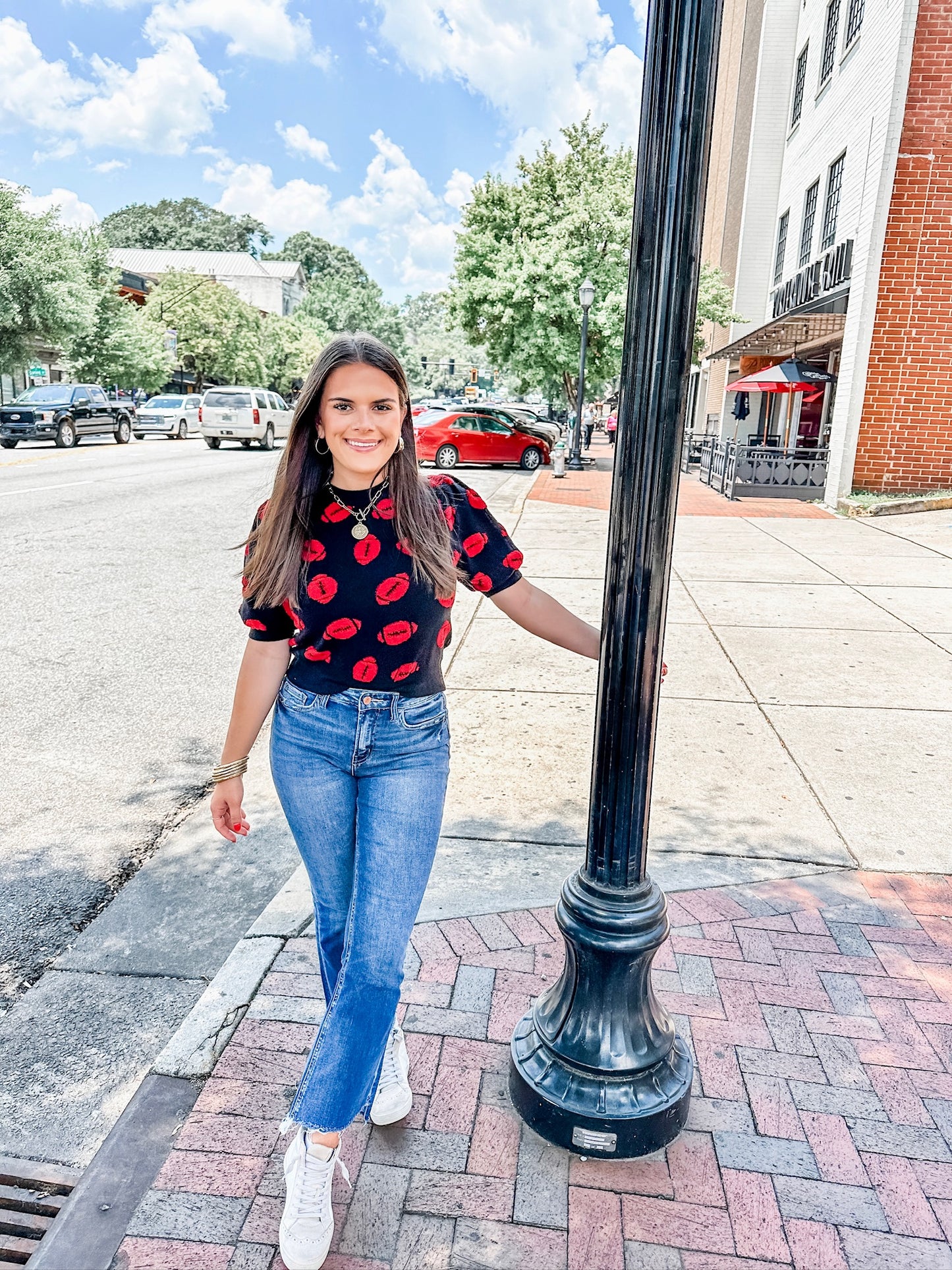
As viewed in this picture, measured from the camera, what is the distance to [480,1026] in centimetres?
264

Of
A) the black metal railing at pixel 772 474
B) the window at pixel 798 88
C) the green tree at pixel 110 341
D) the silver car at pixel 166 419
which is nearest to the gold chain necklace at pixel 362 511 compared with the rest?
the black metal railing at pixel 772 474

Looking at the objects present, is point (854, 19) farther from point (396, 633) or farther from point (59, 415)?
point (59, 415)

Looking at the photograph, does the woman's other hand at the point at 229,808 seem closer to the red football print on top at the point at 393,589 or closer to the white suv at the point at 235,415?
the red football print on top at the point at 393,589

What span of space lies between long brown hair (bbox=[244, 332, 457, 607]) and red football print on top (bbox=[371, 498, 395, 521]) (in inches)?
0.5

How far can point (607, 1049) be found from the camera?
2.26 meters

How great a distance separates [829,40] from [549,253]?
7.77 meters

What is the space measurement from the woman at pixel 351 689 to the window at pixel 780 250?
2266cm

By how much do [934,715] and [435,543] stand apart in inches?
167

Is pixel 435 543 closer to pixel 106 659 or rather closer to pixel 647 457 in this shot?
pixel 647 457

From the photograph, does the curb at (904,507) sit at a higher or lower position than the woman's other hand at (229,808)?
lower

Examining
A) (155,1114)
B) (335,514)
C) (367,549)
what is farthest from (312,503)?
(155,1114)

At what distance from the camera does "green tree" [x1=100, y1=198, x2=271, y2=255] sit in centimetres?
10219

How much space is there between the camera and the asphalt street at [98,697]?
361 centimetres

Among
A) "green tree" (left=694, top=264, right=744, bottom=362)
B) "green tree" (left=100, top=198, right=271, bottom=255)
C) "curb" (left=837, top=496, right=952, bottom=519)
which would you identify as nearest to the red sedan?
"green tree" (left=694, top=264, right=744, bottom=362)
